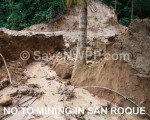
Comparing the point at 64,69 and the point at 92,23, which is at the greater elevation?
the point at 92,23

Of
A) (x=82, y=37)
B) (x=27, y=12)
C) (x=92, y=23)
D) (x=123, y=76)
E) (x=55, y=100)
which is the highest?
(x=27, y=12)

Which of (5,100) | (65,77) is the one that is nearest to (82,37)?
(65,77)

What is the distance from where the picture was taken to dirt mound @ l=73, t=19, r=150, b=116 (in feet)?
19.7

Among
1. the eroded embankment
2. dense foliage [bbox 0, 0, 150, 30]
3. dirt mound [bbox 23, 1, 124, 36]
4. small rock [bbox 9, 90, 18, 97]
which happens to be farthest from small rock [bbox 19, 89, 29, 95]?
dense foliage [bbox 0, 0, 150, 30]

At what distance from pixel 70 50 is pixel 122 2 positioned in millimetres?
13269

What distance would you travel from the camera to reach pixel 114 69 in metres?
6.45

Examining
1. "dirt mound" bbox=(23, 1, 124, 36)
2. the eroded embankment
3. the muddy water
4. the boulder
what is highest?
Answer: "dirt mound" bbox=(23, 1, 124, 36)

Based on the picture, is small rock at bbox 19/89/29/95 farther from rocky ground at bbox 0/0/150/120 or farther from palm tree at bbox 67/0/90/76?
palm tree at bbox 67/0/90/76

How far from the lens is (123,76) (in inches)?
247

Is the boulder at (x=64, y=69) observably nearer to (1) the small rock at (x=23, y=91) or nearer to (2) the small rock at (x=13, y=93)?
(1) the small rock at (x=23, y=91)

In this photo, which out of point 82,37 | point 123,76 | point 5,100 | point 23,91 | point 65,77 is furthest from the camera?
point 65,77

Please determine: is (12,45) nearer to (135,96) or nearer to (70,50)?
(70,50)

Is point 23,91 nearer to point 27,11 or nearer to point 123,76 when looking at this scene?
point 123,76

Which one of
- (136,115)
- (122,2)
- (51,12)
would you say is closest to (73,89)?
(136,115)
